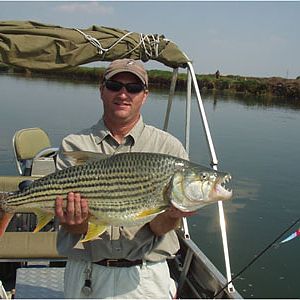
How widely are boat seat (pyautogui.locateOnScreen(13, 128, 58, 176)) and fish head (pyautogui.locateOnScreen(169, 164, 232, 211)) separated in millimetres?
4144

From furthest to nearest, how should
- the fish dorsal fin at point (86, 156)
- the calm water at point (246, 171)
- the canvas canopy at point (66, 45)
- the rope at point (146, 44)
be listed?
the calm water at point (246, 171) → the rope at point (146, 44) → the canvas canopy at point (66, 45) → the fish dorsal fin at point (86, 156)

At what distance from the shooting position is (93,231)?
2.98 m

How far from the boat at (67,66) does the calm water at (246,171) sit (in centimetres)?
356

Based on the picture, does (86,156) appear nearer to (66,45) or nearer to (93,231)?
(93,231)

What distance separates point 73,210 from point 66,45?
8.56 feet

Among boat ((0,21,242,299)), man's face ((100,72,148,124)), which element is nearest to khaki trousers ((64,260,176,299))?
man's face ((100,72,148,124))

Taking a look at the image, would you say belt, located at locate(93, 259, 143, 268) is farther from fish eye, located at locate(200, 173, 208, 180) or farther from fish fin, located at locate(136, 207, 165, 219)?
fish eye, located at locate(200, 173, 208, 180)

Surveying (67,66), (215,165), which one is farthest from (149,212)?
(67,66)

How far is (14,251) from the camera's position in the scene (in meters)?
5.35

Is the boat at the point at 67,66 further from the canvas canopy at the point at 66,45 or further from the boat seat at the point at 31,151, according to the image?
the boat seat at the point at 31,151

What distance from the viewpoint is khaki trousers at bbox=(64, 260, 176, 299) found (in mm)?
3205

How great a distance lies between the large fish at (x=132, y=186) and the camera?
2918mm

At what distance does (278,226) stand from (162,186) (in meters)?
9.71

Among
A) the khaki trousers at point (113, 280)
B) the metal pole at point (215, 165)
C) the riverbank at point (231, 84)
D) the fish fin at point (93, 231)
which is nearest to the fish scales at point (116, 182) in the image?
the fish fin at point (93, 231)
